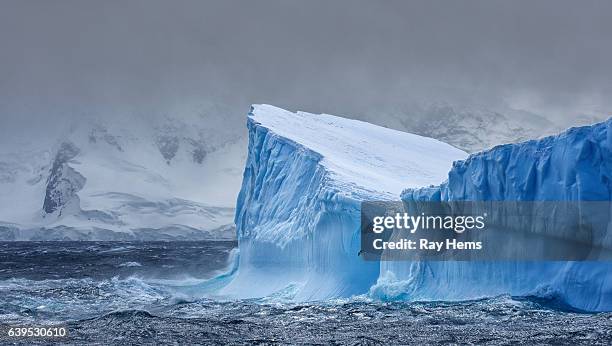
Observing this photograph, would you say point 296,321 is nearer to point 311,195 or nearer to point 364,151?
point 311,195

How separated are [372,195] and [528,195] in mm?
6227

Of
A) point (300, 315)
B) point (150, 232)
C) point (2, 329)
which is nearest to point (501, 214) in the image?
point (300, 315)

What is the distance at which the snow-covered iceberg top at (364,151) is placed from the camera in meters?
26.3

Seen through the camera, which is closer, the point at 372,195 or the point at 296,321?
the point at 296,321

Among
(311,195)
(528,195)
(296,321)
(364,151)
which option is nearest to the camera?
(528,195)

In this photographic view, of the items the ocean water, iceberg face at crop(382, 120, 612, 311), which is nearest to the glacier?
iceberg face at crop(382, 120, 612, 311)

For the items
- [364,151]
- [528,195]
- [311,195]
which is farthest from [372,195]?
[364,151]

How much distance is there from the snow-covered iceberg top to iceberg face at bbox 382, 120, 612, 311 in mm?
3450

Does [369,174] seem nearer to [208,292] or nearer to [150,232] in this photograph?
[208,292]

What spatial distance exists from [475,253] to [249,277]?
10.5 meters

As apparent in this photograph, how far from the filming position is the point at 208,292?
2941cm

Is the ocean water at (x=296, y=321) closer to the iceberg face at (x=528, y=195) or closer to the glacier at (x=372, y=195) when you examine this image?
the iceberg face at (x=528, y=195)

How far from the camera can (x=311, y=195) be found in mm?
25719

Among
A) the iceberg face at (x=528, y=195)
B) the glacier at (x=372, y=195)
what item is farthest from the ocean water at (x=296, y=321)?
the glacier at (x=372, y=195)
